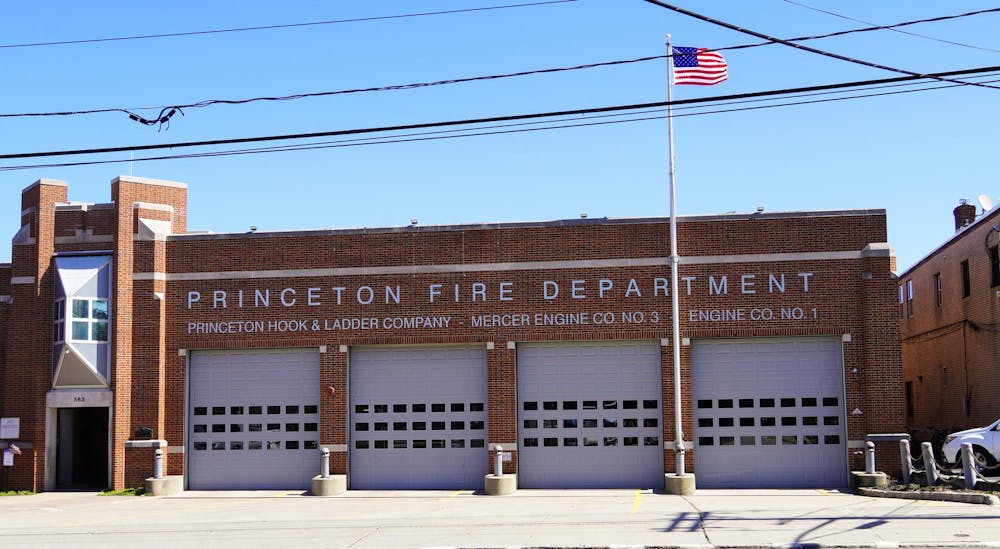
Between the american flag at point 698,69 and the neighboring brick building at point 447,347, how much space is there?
4.03 metres

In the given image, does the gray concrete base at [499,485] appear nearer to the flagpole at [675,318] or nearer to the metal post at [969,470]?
the flagpole at [675,318]

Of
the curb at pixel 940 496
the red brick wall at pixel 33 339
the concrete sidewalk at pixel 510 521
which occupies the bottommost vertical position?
the concrete sidewalk at pixel 510 521

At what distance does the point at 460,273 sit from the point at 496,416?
383 cm

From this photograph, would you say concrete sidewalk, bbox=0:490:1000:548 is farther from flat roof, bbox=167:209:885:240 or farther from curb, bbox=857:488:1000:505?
flat roof, bbox=167:209:885:240

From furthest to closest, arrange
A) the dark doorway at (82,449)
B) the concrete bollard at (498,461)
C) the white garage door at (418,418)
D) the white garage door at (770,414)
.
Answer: the dark doorway at (82,449) < the white garage door at (418,418) < the white garage door at (770,414) < the concrete bollard at (498,461)

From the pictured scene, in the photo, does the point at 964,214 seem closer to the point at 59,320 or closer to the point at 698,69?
the point at 698,69

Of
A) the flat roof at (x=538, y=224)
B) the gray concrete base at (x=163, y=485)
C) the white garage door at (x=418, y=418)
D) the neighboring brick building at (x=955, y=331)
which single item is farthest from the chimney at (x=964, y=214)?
the gray concrete base at (x=163, y=485)

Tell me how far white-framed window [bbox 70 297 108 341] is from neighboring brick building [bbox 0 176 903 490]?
0.13 feet

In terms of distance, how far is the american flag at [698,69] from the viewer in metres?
24.1

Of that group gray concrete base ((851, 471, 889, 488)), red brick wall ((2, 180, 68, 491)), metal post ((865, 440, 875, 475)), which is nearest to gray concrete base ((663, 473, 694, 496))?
gray concrete base ((851, 471, 889, 488))

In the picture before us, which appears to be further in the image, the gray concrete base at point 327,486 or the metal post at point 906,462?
the gray concrete base at point 327,486

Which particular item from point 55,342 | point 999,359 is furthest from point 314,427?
point 999,359

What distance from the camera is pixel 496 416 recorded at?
26859mm

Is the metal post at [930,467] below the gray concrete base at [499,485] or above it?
above
